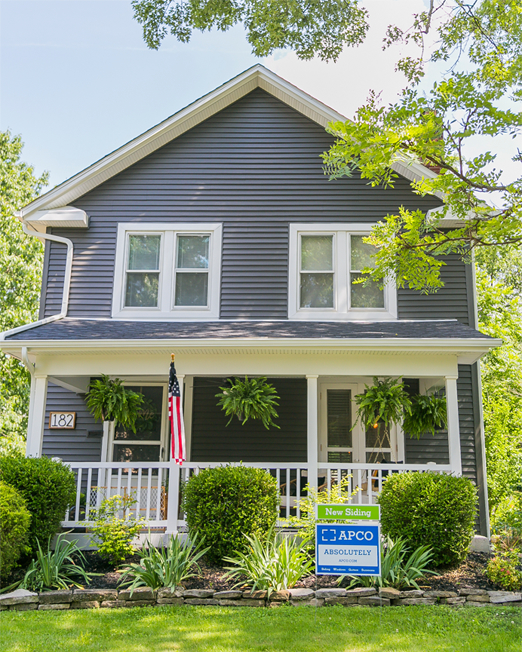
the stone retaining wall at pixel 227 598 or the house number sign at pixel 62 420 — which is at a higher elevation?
the house number sign at pixel 62 420

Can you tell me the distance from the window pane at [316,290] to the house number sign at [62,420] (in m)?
4.57

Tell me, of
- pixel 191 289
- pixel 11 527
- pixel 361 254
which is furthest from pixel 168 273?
pixel 11 527

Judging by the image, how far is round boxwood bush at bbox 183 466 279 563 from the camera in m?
7.00

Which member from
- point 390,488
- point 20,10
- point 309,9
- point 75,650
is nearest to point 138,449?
point 390,488

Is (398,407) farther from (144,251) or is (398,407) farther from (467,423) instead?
(144,251)

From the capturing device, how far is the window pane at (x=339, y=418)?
1011 cm

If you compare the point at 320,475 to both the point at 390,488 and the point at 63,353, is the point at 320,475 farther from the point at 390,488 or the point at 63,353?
the point at 63,353

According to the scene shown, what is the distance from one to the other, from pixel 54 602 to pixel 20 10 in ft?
25.9

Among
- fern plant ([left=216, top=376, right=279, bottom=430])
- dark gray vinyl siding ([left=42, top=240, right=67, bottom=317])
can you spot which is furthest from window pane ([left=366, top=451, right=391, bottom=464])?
dark gray vinyl siding ([left=42, top=240, right=67, bottom=317])

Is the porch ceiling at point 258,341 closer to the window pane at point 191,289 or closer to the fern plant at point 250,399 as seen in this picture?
the fern plant at point 250,399

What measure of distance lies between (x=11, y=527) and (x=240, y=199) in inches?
263

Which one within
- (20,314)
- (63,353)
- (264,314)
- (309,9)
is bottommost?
(63,353)

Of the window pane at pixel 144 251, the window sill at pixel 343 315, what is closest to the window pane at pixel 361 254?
the window sill at pixel 343 315

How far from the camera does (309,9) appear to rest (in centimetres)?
984
